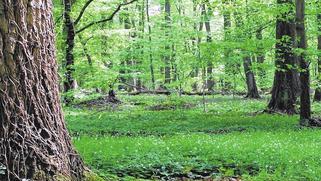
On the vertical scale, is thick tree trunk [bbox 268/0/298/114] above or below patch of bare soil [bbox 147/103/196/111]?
above

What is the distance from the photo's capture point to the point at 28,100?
4789 millimetres

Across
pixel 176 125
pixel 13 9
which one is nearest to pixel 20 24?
pixel 13 9

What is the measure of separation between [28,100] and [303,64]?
12.5m

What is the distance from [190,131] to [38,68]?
1063 cm

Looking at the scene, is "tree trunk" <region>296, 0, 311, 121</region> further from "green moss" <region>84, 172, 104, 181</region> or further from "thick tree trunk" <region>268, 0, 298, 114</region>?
"green moss" <region>84, 172, 104, 181</region>

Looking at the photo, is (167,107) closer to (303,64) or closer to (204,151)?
(303,64)

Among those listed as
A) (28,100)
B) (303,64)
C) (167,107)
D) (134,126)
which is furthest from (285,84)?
(28,100)

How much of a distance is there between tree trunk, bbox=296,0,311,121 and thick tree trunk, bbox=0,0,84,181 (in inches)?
457

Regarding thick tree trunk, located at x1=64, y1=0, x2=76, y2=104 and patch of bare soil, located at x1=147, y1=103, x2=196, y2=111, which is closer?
thick tree trunk, located at x1=64, y1=0, x2=76, y2=104

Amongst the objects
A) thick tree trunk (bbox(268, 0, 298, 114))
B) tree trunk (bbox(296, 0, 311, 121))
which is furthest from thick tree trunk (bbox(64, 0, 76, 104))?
thick tree trunk (bbox(268, 0, 298, 114))

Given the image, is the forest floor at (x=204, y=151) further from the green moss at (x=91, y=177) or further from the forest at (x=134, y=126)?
the green moss at (x=91, y=177)

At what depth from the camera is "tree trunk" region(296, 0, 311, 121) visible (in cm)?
1465

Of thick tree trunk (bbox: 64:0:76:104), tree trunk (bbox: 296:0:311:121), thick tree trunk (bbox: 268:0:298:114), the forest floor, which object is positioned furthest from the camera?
thick tree trunk (bbox: 268:0:298:114)

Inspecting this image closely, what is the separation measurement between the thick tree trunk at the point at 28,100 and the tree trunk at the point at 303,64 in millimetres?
11600
